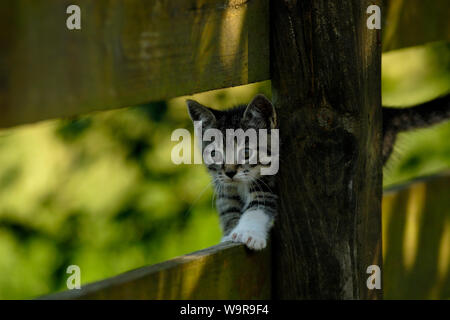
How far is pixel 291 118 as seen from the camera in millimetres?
1986

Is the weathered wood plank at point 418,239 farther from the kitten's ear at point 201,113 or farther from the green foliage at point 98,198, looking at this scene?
the green foliage at point 98,198

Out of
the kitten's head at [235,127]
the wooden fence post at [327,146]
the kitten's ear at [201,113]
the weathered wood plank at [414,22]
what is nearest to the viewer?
the wooden fence post at [327,146]

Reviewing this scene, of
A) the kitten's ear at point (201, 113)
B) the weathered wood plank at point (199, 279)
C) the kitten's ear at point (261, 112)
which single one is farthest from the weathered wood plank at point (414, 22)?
the weathered wood plank at point (199, 279)

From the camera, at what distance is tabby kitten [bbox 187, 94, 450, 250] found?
8.62 feet

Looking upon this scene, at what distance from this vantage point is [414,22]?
2576 mm

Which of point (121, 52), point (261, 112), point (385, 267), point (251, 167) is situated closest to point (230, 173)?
point (251, 167)

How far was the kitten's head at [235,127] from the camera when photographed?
2734 mm

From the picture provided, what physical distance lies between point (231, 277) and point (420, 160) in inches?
139

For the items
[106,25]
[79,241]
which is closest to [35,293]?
[79,241]

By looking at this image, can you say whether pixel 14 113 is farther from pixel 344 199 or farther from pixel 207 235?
pixel 207 235

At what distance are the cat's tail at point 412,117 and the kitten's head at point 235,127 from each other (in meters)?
0.84

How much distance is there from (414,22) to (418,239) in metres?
0.86

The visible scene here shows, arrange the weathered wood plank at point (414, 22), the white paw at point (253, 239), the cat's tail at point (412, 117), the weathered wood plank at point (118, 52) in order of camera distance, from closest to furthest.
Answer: the weathered wood plank at point (118, 52), the white paw at point (253, 239), the weathered wood plank at point (414, 22), the cat's tail at point (412, 117)

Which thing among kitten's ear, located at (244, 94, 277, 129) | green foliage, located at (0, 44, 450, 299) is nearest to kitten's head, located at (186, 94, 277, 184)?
kitten's ear, located at (244, 94, 277, 129)
